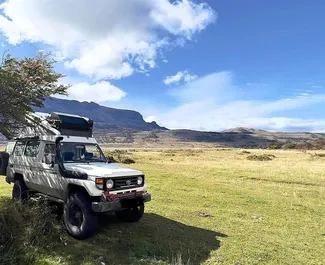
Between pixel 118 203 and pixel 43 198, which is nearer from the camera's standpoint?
pixel 118 203

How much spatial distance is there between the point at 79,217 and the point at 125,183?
1488 millimetres

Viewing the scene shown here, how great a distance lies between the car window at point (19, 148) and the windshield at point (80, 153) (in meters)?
2.64

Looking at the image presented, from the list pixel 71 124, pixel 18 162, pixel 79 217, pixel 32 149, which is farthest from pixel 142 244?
pixel 18 162

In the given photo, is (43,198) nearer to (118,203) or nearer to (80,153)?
(80,153)

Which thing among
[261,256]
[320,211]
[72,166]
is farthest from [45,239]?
[320,211]

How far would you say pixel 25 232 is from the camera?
7.64 metres

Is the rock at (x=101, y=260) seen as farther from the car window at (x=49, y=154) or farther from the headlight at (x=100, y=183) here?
the car window at (x=49, y=154)

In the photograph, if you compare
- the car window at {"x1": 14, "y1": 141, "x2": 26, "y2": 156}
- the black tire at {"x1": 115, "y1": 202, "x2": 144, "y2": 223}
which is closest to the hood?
the black tire at {"x1": 115, "y1": 202, "x2": 144, "y2": 223}

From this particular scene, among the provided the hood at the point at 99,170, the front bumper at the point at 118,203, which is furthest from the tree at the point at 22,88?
the front bumper at the point at 118,203

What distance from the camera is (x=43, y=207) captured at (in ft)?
28.8

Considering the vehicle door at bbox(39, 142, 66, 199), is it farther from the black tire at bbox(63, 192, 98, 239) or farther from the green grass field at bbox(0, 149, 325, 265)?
the green grass field at bbox(0, 149, 325, 265)

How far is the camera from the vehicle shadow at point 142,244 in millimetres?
7430

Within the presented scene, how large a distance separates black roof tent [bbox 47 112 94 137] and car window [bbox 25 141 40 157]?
109cm

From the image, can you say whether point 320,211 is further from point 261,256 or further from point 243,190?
point 261,256
